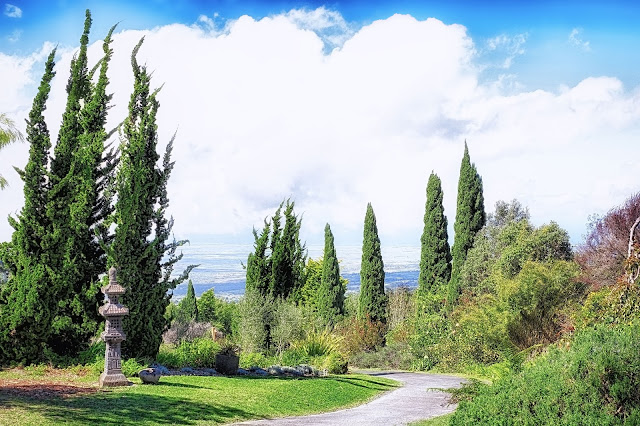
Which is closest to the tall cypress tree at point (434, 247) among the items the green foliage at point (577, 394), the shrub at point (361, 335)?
the shrub at point (361, 335)

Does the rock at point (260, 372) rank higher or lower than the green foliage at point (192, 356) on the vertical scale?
lower

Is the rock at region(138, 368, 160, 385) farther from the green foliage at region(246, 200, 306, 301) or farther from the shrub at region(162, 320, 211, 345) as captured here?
the shrub at region(162, 320, 211, 345)

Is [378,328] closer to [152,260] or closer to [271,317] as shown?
[271,317]

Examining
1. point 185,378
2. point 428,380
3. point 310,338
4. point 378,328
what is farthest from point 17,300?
point 378,328

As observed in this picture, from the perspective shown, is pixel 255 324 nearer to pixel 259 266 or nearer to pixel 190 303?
pixel 259 266

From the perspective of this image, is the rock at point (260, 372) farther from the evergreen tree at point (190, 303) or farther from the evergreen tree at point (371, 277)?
the evergreen tree at point (190, 303)

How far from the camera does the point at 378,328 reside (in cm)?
3167

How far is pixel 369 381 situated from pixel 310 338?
3.45m

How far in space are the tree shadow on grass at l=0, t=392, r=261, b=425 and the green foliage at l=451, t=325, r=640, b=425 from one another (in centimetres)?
543

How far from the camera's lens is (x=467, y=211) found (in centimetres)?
3023

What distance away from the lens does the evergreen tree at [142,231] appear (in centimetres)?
1617

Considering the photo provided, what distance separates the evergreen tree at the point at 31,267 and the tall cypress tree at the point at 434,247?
1911 centimetres

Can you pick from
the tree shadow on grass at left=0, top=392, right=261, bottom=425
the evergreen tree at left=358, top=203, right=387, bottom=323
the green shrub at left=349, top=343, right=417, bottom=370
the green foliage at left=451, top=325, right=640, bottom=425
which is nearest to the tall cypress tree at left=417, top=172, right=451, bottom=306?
the evergreen tree at left=358, top=203, right=387, bottom=323

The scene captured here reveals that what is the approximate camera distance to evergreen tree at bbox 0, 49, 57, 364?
631 inches
